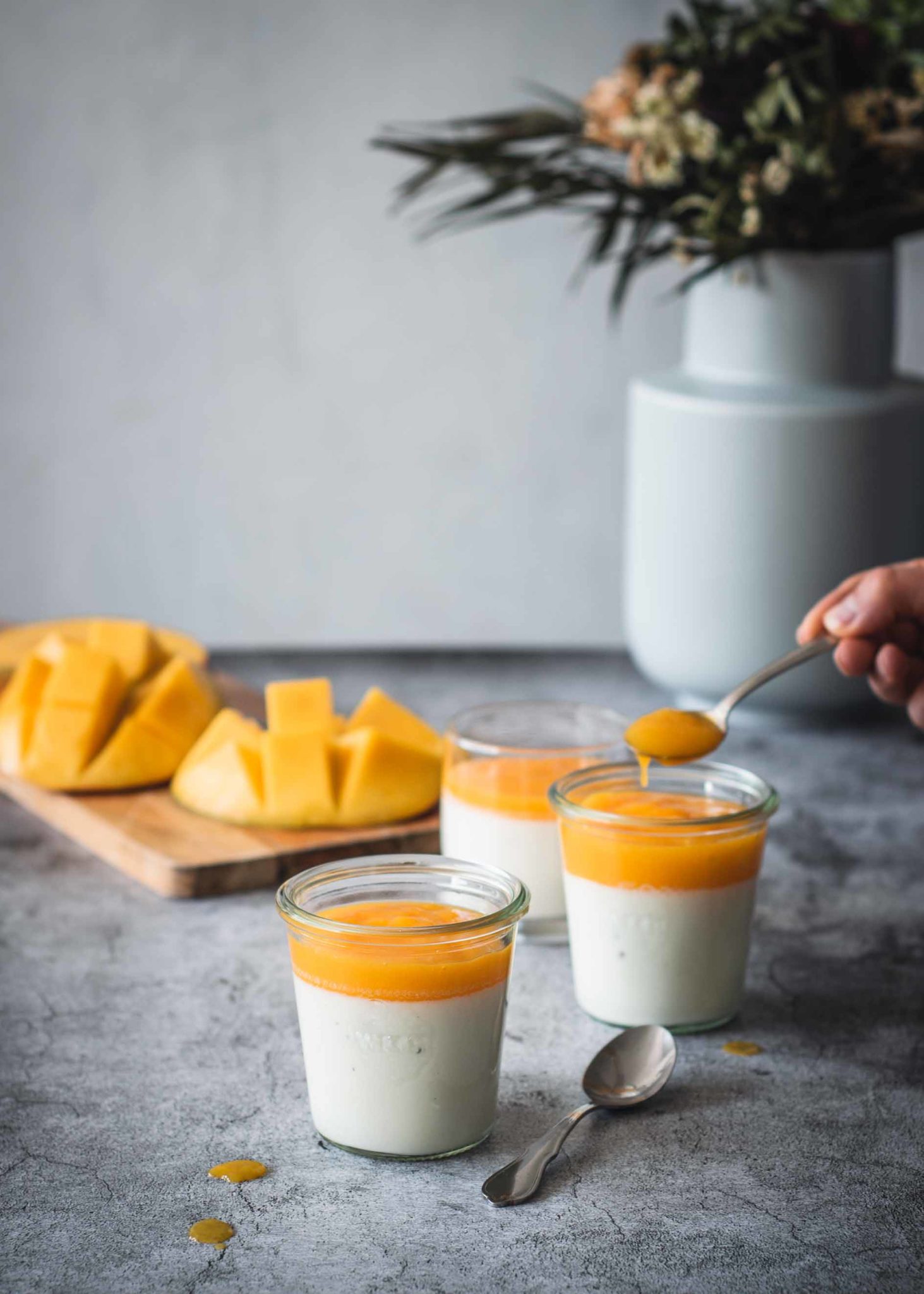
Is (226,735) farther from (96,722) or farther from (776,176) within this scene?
(776,176)

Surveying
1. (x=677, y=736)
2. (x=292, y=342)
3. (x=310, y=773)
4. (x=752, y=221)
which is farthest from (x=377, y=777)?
(x=292, y=342)

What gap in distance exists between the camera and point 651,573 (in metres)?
2.13

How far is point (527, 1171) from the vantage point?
3.30ft

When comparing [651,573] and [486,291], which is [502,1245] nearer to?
[651,573]

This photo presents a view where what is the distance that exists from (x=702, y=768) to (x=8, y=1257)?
2.22ft

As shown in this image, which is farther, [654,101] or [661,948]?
[654,101]

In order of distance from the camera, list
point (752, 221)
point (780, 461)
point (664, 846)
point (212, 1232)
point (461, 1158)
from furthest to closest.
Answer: point (780, 461), point (752, 221), point (664, 846), point (461, 1158), point (212, 1232)

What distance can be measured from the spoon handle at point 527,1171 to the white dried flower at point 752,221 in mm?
1234

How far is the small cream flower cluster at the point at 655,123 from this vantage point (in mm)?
1901

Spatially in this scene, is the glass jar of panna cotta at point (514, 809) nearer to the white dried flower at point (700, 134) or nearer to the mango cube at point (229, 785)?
the mango cube at point (229, 785)

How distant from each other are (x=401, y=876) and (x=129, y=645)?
2.79 feet

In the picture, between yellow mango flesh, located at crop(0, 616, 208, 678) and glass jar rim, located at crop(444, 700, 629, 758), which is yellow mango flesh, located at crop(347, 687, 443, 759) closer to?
glass jar rim, located at crop(444, 700, 629, 758)

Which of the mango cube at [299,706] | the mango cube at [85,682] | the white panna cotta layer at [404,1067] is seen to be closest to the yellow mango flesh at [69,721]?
the mango cube at [85,682]

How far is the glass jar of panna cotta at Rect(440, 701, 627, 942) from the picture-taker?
1.39m
